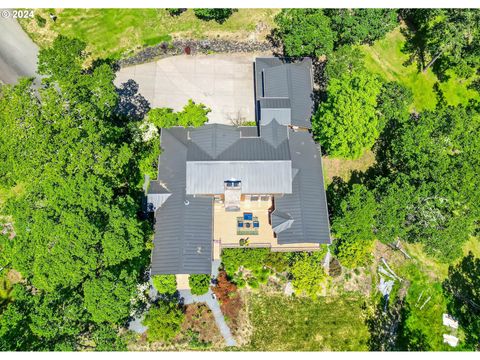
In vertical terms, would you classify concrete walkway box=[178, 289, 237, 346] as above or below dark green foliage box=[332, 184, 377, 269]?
below

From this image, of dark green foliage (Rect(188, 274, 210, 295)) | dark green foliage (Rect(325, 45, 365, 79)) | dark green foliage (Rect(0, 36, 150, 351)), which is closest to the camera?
dark green foliage (Rect(0, 36, 150, 351))

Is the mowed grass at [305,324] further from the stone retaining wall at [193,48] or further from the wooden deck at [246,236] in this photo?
the stone retaining wall at [193,48]

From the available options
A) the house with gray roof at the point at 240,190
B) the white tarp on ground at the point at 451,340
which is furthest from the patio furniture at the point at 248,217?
the white tarp on ground at the point at 451,340

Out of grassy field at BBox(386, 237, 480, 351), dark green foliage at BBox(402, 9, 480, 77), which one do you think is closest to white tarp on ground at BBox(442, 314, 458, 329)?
grassy field at BBox(386, 237, 480, 351)

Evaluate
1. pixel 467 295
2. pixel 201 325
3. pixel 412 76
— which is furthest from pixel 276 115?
pixel 467 295

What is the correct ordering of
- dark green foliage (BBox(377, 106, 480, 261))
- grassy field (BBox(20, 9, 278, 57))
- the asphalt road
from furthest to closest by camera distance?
grassy field (BBox(20, 9, 278, 57)) < the asphalt road < dark green foliage (BBox(377, 106, 480, 261))

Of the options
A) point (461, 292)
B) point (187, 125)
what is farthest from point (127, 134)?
point (461, 292)

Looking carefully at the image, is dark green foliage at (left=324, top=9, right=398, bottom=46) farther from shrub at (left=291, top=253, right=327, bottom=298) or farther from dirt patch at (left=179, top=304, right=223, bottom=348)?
dirt patch at (left=179, top=304, right=223, bottom=348)

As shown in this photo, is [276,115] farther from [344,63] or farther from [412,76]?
[412,76]
